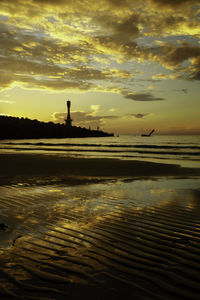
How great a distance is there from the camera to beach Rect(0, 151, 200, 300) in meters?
2.91

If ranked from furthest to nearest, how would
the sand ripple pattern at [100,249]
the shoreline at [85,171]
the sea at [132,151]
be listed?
the sea at [132,151] → the shoreline at [85,171] → the sand ripple pattern at [100,249]

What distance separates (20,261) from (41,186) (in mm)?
6256

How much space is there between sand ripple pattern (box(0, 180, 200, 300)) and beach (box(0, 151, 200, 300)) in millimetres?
11

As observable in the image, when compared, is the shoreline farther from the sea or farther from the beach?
the beach

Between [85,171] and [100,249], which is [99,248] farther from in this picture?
[85,171]

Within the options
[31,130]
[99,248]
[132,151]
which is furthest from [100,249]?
[31,130]

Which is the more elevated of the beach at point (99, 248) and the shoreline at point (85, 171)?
the beach at point (99, 248)

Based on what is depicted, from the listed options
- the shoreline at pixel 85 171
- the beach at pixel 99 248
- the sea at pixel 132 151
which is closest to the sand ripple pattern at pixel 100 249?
the beach at pixel 99 248

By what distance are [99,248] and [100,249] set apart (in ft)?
Answer: 0.14

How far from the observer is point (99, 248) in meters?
3.97

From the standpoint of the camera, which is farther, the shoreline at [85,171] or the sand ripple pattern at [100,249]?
the shoreline at [85,171]

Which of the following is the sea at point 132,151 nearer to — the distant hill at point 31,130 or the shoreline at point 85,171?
the shoreline at point 85,171

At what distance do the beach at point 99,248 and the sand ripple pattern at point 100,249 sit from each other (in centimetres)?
1

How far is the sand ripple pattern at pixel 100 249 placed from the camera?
2.90m
